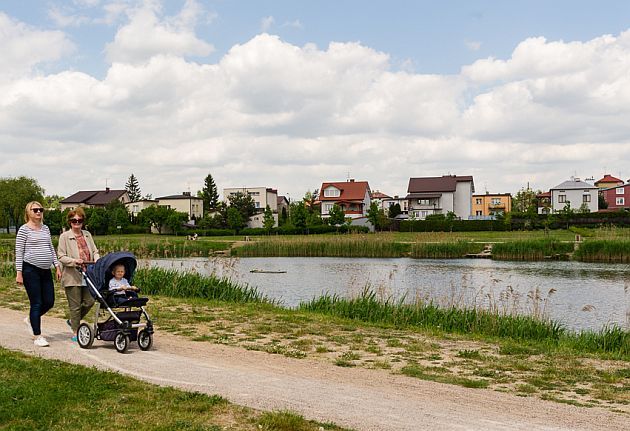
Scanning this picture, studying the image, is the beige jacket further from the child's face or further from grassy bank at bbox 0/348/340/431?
grassy bank at bbox 0/348/340/431

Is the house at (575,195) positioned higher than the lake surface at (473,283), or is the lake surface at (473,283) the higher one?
the house at (575,195)

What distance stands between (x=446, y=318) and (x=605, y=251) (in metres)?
24.1

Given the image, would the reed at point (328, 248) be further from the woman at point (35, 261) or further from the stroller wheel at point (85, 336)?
the stroller wheel at point (85, 336)

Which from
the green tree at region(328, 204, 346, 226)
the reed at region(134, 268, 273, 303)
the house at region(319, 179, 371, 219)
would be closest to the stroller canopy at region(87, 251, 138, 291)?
the reed at region(134, 268, 273, 303)

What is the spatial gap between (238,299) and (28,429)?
10599 mm

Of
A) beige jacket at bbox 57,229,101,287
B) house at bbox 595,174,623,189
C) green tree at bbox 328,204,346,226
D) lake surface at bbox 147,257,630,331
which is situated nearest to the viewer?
beige jacket at bbox 57,229,101,287

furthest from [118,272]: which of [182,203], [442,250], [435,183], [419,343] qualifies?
[182,203]

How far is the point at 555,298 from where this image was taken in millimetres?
18531

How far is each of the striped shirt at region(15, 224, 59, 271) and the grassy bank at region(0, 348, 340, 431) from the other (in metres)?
2.18

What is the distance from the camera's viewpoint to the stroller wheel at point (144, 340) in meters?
8.23

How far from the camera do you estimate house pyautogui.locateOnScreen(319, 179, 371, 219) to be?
88.6m

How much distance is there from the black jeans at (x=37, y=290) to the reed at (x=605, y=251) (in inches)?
1203

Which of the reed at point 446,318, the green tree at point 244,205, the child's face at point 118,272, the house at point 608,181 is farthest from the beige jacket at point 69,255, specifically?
the house at point 608,181

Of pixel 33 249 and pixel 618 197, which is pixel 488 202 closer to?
pixel 618 197
